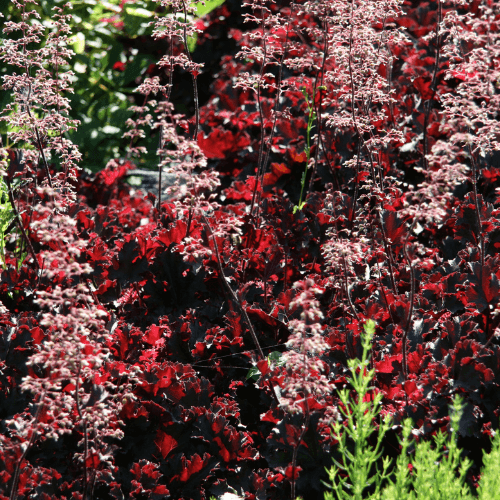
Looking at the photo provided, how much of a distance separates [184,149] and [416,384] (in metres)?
1.26

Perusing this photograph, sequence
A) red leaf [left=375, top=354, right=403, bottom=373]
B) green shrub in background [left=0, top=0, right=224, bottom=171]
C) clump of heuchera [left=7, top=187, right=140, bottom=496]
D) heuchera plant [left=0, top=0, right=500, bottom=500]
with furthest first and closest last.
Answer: green shrub in background [left=0, top=0, right=224, bottom=171], red leaf [left=375, top=354, right=403, bottom=373], heuchera plant [left=0, top=0, right=500, bottom=500], clump of heuchera [left=7, top=187, right=140, bottom=496]

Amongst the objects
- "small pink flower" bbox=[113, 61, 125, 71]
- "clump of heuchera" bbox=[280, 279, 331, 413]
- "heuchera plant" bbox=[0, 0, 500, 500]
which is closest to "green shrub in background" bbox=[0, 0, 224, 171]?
"small pink flower" bbox=[113, 61, 125, 71]

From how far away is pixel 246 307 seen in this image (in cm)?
288

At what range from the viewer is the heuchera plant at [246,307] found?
2076mm

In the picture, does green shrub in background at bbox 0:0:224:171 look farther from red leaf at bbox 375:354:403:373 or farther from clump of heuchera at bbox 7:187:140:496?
red leaf at bbox 375:354:403:373

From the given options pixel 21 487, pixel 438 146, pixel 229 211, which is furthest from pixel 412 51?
pixel 21 487

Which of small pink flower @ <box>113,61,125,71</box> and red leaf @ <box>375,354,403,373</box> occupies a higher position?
small pink flower @ <box>113,61,125,71</box>

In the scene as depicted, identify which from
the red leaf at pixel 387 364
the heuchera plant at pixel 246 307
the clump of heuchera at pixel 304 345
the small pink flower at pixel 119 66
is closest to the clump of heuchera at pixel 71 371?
the heuchera plant at pixel 246 307

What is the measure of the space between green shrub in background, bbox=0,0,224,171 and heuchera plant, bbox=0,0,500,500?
131 cm

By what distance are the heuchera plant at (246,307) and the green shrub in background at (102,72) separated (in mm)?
1306

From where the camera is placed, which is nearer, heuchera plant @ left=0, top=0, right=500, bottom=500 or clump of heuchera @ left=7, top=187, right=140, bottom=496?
clump of heuchera @ left=7, top=187, right=140, bottom=496

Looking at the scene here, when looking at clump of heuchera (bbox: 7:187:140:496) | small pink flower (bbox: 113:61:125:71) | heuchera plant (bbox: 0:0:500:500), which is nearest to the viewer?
clump of heuchera (bbox: 7:187:140:496)

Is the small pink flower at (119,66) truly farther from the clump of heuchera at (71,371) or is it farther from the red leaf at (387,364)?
the red leaf at (387,364)

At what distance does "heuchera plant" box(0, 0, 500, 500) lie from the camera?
208cm
